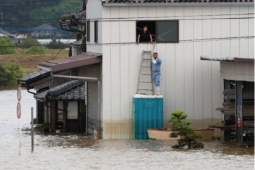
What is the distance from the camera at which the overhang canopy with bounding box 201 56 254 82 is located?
1224 inches

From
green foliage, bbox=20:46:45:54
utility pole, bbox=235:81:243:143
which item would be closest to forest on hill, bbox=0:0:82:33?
green foliage, bbox=20:46:45:54

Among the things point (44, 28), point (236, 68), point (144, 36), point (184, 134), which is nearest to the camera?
point (184, 134)

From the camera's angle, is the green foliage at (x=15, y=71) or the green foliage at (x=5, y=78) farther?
the green foliage at (x=15, y=71)

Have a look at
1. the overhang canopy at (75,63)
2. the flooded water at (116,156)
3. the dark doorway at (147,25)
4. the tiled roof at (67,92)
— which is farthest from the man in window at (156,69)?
the tiled roof at (67,92)

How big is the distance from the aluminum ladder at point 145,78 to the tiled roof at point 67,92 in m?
5.47

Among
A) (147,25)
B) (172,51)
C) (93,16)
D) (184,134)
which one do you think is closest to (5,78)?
(93,16)

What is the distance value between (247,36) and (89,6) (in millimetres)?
6640

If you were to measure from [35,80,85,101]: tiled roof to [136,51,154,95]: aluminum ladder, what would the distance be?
547 centimetres

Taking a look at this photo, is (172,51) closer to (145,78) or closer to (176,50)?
(176,50)

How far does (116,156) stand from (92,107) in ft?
25.3

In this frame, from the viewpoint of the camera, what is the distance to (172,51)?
1377 inches

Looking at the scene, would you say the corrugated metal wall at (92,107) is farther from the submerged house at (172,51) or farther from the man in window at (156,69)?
the man in window at (156,69)

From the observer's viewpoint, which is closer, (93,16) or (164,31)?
(164,31)

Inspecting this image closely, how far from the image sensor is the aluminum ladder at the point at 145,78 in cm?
3478
